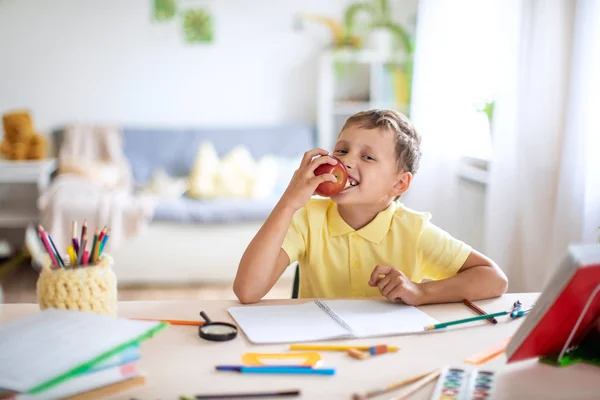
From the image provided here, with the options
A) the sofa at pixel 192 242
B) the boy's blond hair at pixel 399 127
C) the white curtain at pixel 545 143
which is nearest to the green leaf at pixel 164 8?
the sofa at pixel 192 242

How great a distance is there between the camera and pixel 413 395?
0.88 m

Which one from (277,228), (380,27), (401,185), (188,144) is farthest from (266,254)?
(380,27)

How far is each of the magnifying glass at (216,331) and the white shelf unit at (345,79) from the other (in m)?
3.57

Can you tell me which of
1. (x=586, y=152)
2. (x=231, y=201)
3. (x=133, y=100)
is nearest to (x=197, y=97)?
(x=133, y=100)

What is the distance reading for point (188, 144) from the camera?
4578 millimetres

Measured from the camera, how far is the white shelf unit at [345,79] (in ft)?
15.0

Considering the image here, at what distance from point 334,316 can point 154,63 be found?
395 cm

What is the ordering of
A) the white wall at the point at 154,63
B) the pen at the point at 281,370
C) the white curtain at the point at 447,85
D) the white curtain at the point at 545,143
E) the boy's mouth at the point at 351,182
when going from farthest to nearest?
the white wall at the point at 154,63 → the white curtain at the point at 447,85 → the white curtain at the point at 545,143 → the boy's mouth at the point at 351,182 → the pen at the point at 281,370

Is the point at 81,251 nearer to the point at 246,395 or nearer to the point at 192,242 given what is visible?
the point at 246,395

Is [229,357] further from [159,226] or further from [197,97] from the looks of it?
[197,97]

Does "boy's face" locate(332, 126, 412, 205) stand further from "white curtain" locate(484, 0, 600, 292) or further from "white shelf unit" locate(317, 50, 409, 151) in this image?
"white shelf unit" locate(317, 50, 409, 151)

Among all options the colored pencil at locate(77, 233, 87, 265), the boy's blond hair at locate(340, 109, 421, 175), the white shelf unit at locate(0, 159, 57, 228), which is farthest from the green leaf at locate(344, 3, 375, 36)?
the colored pencil at locate(77, 233, 87, 265)

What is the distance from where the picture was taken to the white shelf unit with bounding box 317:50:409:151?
4.57m

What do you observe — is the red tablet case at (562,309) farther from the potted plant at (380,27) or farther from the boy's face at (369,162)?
the potted plant at (380,27)
